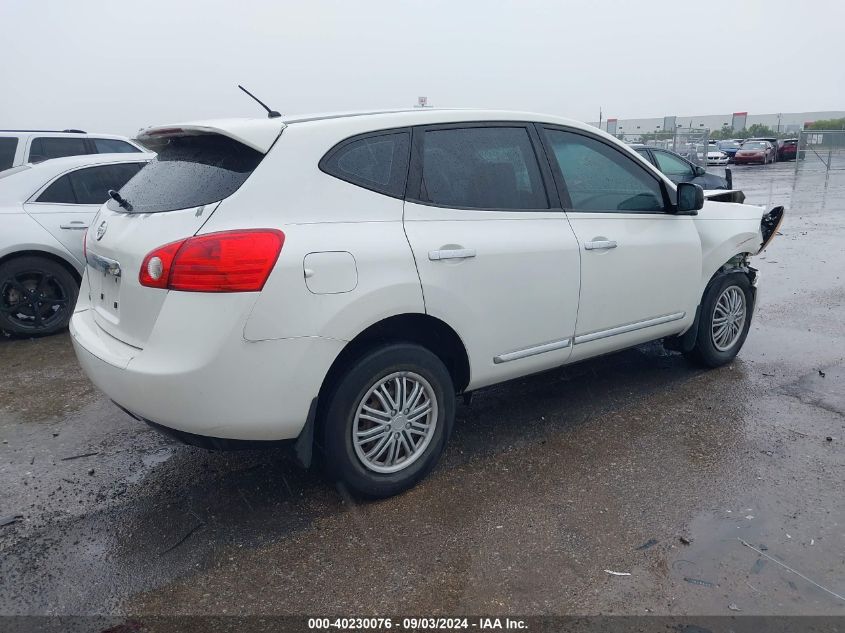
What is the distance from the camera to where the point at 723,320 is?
513 centimetres

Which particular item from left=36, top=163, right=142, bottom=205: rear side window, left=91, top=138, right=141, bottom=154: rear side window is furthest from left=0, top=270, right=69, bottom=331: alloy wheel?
left=91, top=138, right=141, bottom=154: rear side window

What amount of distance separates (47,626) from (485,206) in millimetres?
2702

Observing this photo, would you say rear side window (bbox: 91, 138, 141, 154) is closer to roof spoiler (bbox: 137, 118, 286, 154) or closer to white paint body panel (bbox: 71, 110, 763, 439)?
white paint body panel (bbox: 71, 110, 763, 439)

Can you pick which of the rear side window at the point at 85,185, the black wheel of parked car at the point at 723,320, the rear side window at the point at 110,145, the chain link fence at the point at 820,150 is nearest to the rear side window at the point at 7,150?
the rear side window at the point at 110,145

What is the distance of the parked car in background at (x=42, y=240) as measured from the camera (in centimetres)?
625

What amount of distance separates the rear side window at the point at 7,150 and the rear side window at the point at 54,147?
8.8 inches

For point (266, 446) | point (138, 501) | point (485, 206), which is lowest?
point (138, 501)

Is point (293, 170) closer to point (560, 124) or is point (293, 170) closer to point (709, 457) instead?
point (560, 124)

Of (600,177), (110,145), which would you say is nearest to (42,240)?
(110,145)

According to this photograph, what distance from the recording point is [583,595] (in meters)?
2.72

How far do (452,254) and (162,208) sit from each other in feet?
4.51

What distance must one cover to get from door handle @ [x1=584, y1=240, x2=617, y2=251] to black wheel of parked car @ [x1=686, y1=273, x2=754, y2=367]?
4.14ft

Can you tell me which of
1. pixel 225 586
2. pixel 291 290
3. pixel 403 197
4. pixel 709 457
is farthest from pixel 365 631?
pixel 709 457

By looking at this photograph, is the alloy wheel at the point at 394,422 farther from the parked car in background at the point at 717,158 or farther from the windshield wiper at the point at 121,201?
the parked car in background at the point at 717,158
